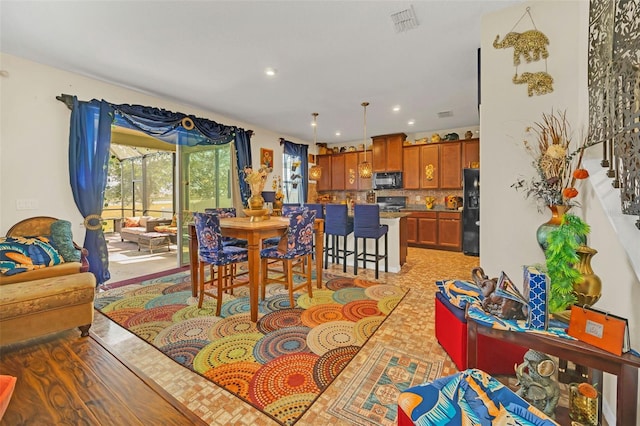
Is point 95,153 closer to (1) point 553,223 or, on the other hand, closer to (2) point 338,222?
(2) point 338,222

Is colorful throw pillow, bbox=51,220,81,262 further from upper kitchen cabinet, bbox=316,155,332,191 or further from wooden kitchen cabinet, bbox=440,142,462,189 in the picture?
wooden kitchen cabinet, bbox=440,142,462,189

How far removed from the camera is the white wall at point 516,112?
6.88 ft

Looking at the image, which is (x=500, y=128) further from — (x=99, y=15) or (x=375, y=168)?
(x=375, y=168)

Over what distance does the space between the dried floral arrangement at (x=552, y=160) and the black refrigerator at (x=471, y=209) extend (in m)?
2.65

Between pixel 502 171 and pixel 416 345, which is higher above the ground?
pixel 502 171

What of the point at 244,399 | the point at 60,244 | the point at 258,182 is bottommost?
the point at 244,399

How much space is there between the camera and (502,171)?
239 cm

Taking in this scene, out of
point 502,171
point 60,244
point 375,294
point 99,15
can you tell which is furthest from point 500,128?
point 60,244

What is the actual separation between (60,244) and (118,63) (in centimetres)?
211

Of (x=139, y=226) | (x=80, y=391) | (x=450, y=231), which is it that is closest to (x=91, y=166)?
(x=80, y=391)

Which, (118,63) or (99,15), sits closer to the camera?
(99,15)

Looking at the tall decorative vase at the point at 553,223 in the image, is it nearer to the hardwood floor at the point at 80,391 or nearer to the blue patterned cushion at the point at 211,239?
the hardwood floor at the point at 80,391

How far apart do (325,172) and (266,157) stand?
6.96ft

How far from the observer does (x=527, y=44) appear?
7.28ft
